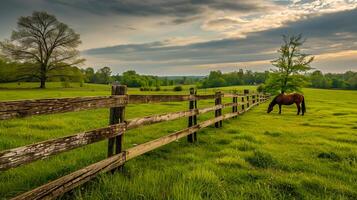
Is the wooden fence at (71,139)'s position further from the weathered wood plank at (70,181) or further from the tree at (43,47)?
the tree at (43,47)

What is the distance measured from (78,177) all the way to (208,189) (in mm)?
1864

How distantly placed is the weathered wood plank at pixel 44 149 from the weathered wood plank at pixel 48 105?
35cm

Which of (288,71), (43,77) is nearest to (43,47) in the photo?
(43,77)

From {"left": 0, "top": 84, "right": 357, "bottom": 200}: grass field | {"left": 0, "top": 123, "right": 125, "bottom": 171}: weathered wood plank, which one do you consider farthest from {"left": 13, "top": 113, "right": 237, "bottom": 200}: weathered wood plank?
{"left": 0, "top": 123, "right": 125, "bottom": 171}: weathered wood plank

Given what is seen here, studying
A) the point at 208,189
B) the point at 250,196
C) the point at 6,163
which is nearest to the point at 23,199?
the point at 6,163

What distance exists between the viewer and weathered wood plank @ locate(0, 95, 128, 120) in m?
2.72

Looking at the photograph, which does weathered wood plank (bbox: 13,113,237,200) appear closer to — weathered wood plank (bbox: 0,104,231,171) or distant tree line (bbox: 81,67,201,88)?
weathered wood plank (bbox: 0,104,231,171)

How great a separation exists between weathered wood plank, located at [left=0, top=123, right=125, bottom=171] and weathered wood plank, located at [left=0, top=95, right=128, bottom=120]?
350 mm

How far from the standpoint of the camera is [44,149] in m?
3.01

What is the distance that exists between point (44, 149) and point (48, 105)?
1.67 feet

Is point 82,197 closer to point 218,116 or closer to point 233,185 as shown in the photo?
point 233,185

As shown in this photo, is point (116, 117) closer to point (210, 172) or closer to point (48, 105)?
point (48, 105)

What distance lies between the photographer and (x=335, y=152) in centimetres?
704

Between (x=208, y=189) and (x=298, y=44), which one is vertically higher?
(x=298, y=44)
